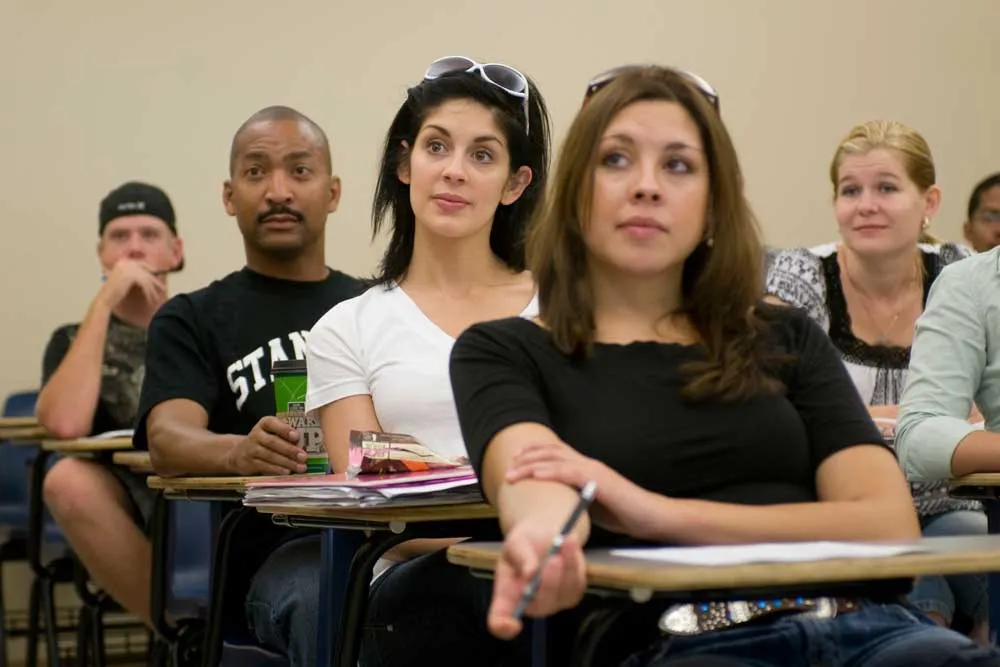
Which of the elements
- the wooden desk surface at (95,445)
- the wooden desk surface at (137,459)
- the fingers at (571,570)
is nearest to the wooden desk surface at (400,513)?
the fingers at (571,570)

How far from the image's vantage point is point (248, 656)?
2723mm

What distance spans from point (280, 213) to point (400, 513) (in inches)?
59.5

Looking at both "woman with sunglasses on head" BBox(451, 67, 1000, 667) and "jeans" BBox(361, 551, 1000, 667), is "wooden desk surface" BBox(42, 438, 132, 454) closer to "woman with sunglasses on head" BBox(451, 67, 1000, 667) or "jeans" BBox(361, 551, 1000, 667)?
"woman with sunglasses on head" BBox(451, 67, 1000, 667)

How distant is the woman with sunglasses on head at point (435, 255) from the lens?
247cm

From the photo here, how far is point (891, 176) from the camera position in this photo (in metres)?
3.44

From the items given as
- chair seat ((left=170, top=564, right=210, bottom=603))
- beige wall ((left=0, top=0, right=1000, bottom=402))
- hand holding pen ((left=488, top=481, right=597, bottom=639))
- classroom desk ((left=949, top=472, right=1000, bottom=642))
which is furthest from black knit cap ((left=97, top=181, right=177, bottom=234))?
hand holding pen ((left=488, top=481, right=597, bottom=639))

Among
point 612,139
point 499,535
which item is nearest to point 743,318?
point 612,139

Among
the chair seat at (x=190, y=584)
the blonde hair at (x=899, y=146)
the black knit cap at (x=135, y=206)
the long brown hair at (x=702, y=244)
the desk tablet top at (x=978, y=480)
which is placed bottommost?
the chair seat at (x=190, y=584)

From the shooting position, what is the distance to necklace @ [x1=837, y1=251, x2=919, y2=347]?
131 inches

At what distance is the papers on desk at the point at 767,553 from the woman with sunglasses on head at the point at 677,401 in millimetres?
99

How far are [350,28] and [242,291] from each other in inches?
90.2

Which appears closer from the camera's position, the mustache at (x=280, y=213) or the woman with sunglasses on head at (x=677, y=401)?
the woman with sunglasses on head at (x=677, y=401)

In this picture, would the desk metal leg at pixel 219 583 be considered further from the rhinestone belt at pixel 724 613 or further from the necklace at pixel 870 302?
the necklace at pixel 870 302

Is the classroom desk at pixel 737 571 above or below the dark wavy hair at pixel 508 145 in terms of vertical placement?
below
